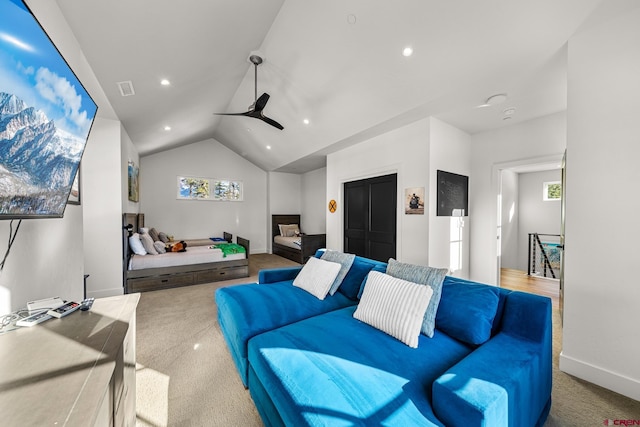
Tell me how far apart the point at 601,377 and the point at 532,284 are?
2925 mm

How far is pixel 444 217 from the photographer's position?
3699 millimetres

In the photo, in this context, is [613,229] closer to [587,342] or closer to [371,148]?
[587,342]

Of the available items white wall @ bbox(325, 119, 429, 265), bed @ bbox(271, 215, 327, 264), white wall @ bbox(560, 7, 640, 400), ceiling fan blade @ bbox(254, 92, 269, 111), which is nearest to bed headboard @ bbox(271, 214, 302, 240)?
bed @ bbox(271, 215, 327, 264)

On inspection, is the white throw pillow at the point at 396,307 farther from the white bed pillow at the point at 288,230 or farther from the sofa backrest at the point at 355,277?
the white bed pillow at the point at 288,230

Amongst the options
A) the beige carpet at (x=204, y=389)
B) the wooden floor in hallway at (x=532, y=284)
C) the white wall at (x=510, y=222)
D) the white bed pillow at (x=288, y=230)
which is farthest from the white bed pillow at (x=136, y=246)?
the white wall at (x=510, y=222)

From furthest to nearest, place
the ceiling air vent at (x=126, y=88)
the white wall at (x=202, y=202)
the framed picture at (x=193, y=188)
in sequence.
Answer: the framed picture at (x=193, y=188) → the white wall at (x=202, y=202) → the ceiling air vent at (x=126, y=88)

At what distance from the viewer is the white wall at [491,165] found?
11.3 ft

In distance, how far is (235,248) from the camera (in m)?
4.86

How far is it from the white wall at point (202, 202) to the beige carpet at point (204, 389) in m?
4.27

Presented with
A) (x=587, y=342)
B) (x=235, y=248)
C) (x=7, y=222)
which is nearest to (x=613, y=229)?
(x=587, y=342)

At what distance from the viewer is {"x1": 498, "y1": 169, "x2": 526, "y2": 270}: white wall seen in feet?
20.3

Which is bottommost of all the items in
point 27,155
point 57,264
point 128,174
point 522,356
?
point 522,356

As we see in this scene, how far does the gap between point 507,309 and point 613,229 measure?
118 centimetres

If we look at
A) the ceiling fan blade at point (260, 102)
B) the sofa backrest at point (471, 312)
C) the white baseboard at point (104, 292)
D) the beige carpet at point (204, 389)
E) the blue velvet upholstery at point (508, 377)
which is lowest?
the beige carpet at point (204, 389)
